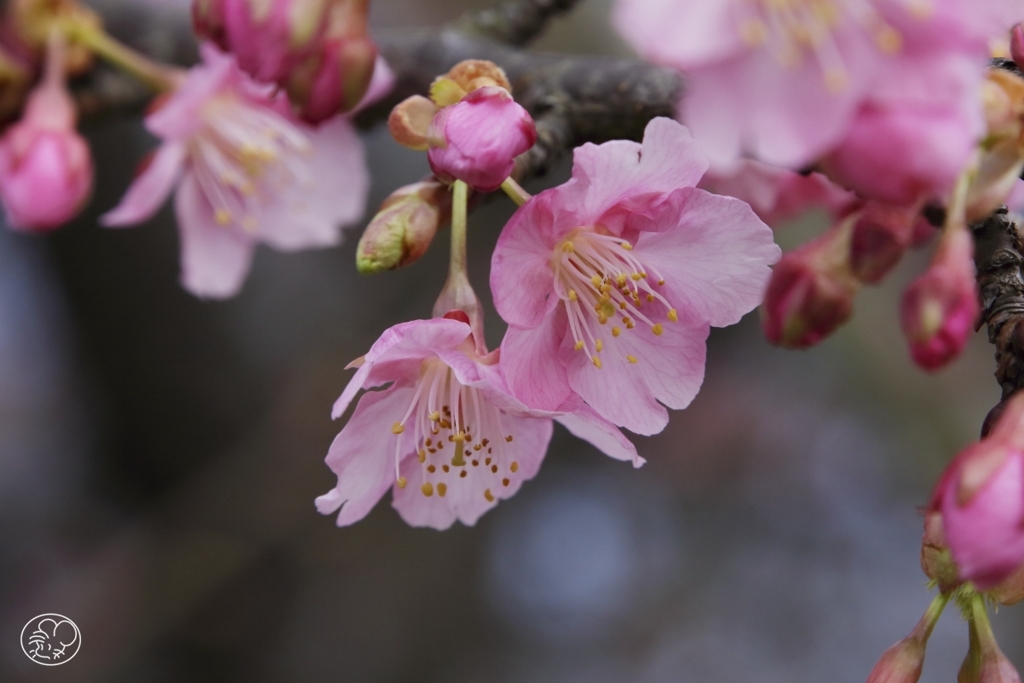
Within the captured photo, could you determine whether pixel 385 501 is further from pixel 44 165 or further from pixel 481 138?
pixel 481 138

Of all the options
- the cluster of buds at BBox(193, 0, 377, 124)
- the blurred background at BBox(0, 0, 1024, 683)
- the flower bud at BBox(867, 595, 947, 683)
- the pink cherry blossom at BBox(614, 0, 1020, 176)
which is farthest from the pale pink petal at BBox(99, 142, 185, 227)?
the flower bud at BBox(867, 595, 947, 683)

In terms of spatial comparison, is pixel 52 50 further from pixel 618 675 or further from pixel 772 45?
pixel 618 675

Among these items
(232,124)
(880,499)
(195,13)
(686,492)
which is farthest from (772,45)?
(880,499)

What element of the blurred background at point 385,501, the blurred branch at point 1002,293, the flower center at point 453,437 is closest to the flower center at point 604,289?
the flower center at point 453,437

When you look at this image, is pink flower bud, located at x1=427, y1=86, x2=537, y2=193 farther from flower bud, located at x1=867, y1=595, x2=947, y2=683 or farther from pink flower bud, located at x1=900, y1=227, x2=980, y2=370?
flower bud, located at x1=867, y1=595, x2=947, y2=683

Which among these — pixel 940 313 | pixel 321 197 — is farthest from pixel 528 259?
pixel 321 197

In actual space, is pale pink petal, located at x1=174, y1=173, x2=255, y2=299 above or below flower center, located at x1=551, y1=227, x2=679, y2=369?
below

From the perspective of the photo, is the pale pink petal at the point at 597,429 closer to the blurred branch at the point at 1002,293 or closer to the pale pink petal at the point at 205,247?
the blurred branch at the point at 1002,293
